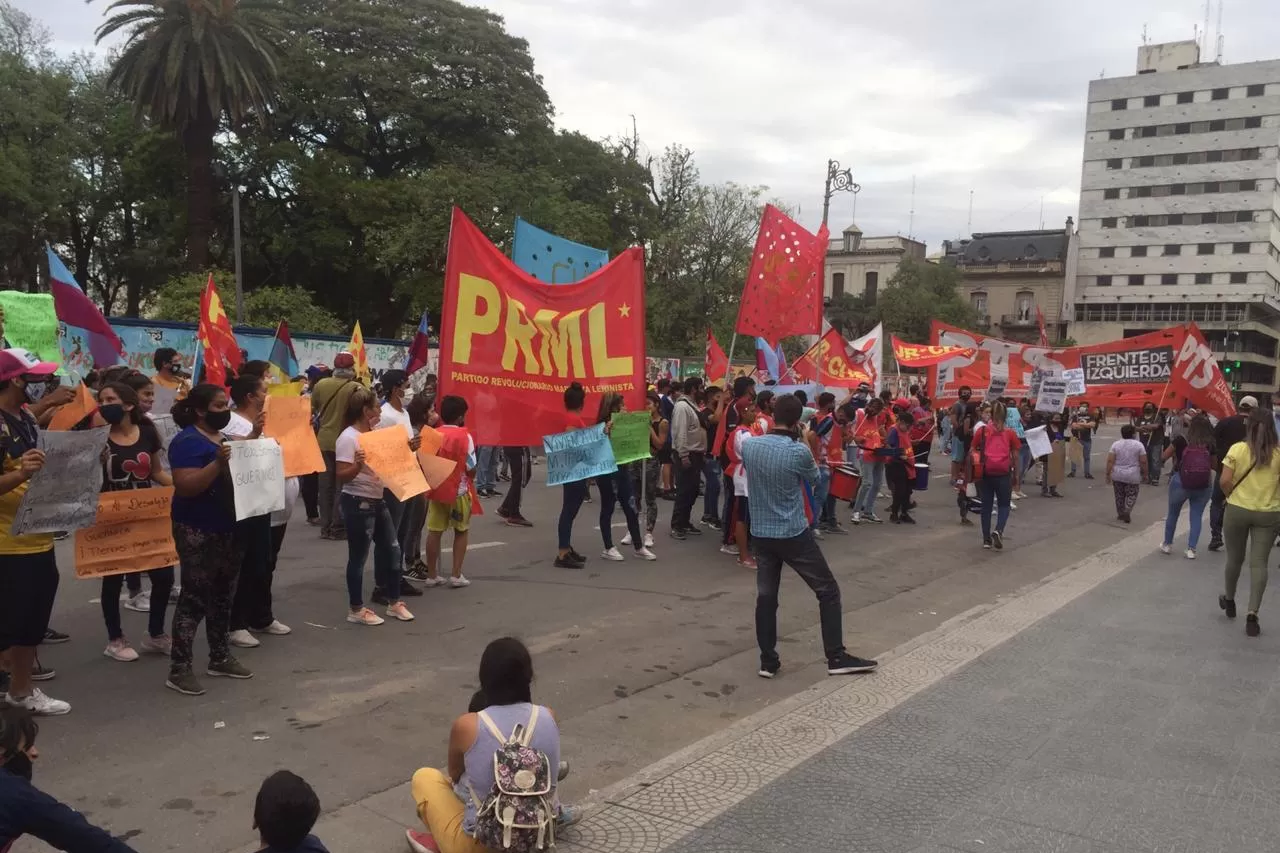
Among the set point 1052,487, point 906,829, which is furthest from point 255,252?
point 906,829

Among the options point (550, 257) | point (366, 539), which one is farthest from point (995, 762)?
point (550, 257)

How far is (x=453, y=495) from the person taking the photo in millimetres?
7395

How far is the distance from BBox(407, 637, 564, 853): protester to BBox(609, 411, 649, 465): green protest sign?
5576mm

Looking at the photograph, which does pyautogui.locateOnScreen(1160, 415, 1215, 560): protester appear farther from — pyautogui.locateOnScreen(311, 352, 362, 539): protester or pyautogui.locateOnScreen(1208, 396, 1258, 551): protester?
pyautogui.locateOnScreen(311, 352, 362, 539): protester

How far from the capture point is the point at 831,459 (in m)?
11.9

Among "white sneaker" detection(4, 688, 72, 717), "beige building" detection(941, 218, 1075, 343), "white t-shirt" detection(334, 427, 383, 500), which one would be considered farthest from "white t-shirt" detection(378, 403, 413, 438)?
"beige building" detection(941, 218, 1075, 343)

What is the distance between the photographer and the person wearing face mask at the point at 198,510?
200 inches

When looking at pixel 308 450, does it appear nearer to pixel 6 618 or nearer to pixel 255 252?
pixel 6 618

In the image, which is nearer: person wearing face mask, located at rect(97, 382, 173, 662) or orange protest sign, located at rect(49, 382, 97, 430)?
person wearing face mask, located at rect(97, 382, 173, 662)

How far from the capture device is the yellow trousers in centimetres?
331

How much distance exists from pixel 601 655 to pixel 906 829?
282cm

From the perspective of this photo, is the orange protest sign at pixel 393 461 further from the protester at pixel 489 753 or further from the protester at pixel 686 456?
the protester at pixel 686 456

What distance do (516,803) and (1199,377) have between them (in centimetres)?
1263

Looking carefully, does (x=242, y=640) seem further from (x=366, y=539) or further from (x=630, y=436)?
(x=630, y=436)
